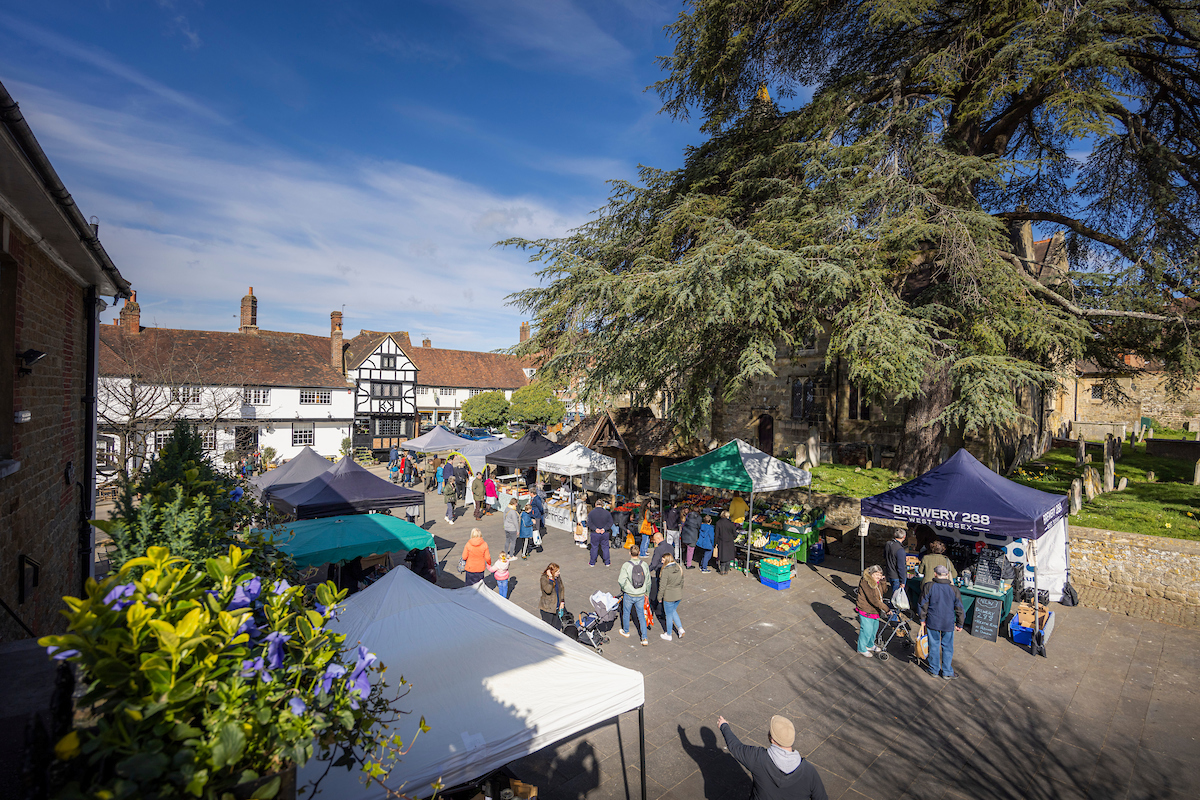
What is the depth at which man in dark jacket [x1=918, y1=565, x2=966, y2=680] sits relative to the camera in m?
7.80

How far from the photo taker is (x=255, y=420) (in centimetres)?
3406

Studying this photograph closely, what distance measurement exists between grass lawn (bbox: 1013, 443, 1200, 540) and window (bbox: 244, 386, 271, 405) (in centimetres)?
3872

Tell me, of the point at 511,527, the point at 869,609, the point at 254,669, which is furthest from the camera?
the point at 511,527

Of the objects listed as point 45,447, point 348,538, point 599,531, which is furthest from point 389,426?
point 45,447

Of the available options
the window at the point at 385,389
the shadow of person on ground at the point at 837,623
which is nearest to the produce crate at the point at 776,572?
the shadow of person on ground at the point at 837,623

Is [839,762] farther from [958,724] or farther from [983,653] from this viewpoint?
[983,653]

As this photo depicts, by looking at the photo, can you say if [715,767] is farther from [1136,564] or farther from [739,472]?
[1136,564]

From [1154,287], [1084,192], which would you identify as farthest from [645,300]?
[1084,192]

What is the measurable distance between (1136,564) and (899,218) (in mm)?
7617

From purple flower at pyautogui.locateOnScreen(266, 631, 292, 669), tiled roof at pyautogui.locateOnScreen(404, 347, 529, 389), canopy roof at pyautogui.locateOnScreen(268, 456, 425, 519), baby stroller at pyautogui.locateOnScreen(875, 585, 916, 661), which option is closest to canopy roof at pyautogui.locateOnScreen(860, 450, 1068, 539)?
baby stroller at pyautogui.locateOnScreen(875, 585, 916, 661)

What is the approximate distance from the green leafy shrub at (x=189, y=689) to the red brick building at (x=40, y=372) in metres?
3.09

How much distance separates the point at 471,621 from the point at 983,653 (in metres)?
8.25

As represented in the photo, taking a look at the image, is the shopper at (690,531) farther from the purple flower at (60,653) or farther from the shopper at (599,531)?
the purple flower at (60,653)

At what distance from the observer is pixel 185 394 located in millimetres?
20750
